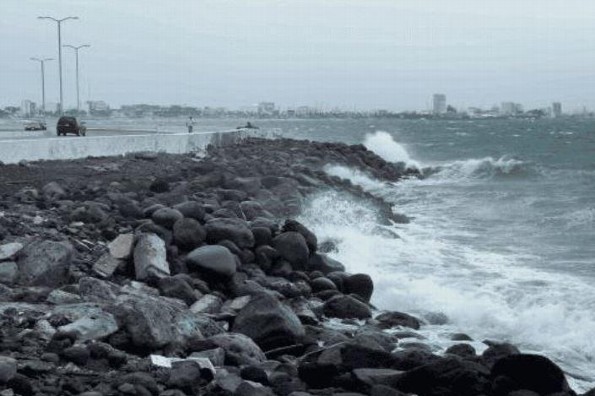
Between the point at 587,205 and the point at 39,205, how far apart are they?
58.0 feet

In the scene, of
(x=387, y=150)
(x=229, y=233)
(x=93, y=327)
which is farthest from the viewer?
(x=387, y=150)

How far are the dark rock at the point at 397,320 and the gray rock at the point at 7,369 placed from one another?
16.6 feet

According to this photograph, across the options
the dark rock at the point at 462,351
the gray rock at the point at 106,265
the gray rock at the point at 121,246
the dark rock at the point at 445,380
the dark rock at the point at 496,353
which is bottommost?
the dark rock at the point at 462,351

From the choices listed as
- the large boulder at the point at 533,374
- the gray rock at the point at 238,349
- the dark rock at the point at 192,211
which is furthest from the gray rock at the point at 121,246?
the large boulder at the point at 533,374

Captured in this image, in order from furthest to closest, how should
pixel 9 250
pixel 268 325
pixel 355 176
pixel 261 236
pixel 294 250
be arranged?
pixel 355 176, pixel 261 236, pixel 294 250, pixel 9 250, pixel 268 325

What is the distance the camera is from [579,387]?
8.30 metres

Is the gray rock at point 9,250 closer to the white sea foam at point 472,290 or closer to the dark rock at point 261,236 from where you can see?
the dark rock at point 261,236

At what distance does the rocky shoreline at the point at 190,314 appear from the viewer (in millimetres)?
6391

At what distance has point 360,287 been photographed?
455 inches

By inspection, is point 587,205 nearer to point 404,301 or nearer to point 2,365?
point 404,301

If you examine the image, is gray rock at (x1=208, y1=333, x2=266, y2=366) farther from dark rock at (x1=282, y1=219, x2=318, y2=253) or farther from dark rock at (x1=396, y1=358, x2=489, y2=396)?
dark rock at (x1=282, y1=219, x2=318, y2=253)

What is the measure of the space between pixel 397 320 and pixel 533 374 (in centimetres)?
373

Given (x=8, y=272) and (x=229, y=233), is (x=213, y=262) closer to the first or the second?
(x=229, y=233)

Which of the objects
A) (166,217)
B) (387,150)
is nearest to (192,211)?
(166,217)
